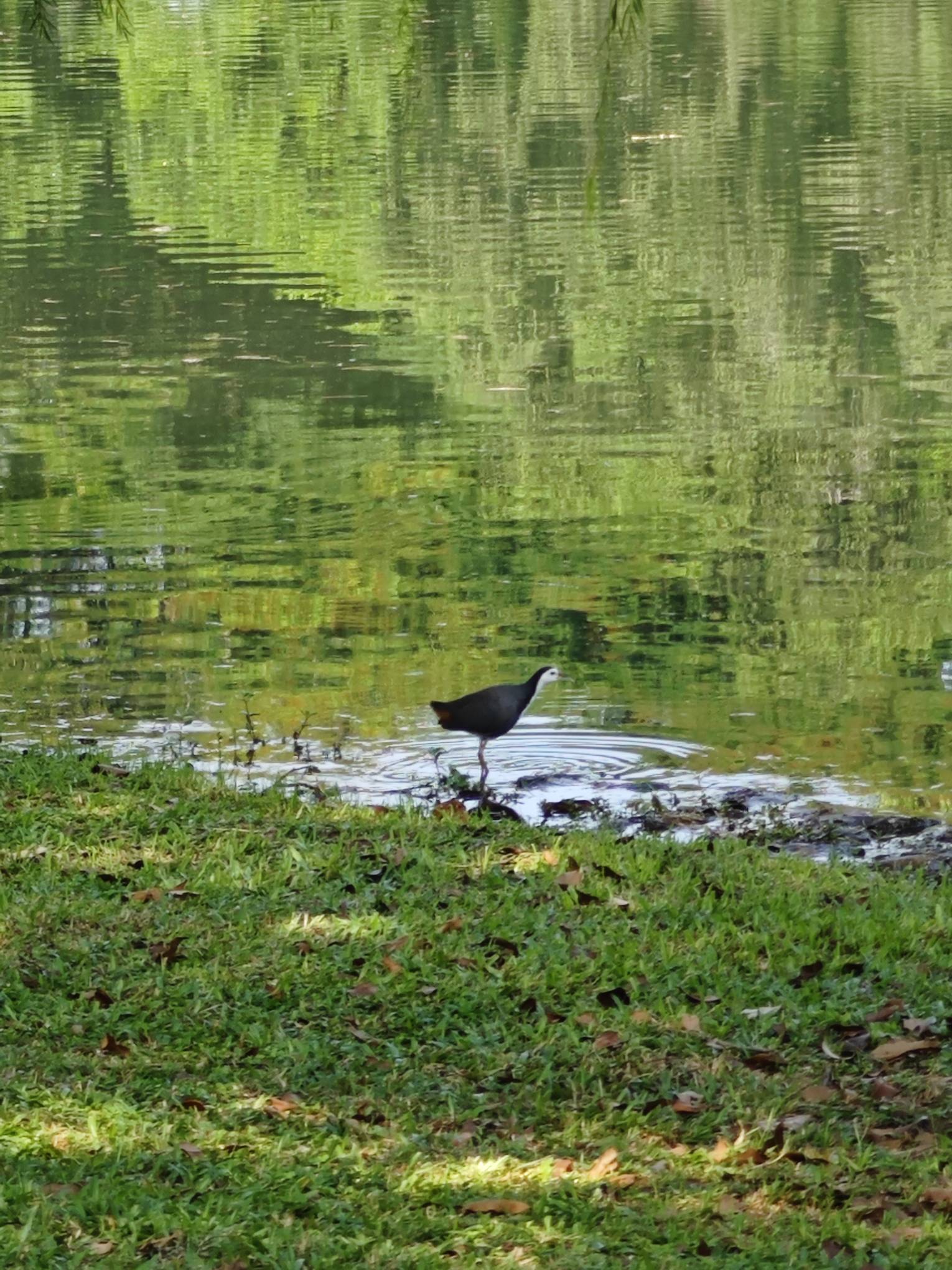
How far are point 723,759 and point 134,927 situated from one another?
13.3ft

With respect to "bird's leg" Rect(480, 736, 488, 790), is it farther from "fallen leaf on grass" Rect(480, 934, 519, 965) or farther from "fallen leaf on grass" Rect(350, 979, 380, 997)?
"fallen leaf on grass" Rect(350, 979, 380, 997)

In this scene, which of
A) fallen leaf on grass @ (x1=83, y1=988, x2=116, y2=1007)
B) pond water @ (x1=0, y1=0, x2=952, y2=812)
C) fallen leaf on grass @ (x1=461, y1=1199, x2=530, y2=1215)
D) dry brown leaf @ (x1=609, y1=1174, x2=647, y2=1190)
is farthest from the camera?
pond water @ (x1=0, y1=0, x2=952, y2=812)

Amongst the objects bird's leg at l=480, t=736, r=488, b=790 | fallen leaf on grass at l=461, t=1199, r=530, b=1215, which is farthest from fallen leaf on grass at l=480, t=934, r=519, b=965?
bird's leg at l=480, t=736, r=488, b=790

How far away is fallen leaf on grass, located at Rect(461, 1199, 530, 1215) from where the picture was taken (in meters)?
5.07

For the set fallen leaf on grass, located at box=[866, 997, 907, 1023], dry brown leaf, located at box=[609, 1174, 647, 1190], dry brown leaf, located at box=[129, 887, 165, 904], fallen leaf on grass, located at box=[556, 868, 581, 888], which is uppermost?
dry brown leaf, located at box=[129, 887, 165, 904]

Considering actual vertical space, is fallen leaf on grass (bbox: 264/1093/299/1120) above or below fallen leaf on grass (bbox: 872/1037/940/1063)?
above

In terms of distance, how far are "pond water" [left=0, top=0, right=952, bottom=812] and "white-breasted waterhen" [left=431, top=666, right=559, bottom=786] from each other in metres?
0.42

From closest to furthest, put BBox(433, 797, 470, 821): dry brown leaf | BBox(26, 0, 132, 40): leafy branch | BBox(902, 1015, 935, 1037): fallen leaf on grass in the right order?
BBox(902, 1015, 935, 1037): fallen leaf on grass
BBox(26, 0, 132, 40): leafy branch
BBox(433, 797, 470, 821): dry brown leaf

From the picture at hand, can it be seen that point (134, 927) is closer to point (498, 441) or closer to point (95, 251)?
point (498, 441)

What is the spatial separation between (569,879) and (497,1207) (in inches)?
98.5

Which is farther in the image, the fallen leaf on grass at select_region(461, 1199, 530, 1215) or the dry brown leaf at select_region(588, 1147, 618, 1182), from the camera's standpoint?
the dry brown leaf at select_region(588, 1147, 618, 1182)

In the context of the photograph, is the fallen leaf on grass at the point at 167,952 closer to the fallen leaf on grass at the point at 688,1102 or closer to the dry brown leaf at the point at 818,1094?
the fallen leaf on grass at the point at 688,1102

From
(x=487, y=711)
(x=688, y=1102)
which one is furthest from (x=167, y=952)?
(x=487, y=711)

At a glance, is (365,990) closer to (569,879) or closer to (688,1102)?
(688,1102)
